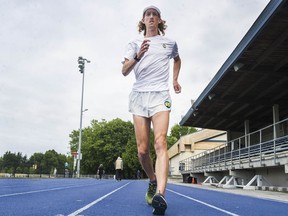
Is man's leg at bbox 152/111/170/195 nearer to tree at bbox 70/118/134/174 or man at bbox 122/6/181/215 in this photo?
man at bbox 122/6/181/215

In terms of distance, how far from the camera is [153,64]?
428cm

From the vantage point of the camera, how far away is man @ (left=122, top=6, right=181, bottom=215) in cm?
399

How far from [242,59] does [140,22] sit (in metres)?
11.1

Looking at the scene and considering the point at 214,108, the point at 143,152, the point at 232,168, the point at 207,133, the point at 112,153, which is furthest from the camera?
the point at 112,153

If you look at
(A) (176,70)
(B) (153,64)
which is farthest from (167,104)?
(A) (176,70)

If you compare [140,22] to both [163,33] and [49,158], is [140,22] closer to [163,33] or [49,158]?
[163,33]

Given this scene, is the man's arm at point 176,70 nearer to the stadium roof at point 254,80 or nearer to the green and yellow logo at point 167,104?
the green and yellow logo at point 167,104

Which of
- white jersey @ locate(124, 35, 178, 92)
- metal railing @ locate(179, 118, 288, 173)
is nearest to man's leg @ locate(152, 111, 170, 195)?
white jersey @ locate(124, 35, 178, 92)

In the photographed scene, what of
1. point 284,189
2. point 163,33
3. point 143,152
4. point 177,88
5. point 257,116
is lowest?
point 284,189

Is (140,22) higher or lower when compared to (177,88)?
higher

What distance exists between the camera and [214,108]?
24594 mm

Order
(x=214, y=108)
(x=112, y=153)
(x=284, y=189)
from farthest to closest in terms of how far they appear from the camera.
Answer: (x=112, y=153), (x=214, y=108), (x=284, y=189)

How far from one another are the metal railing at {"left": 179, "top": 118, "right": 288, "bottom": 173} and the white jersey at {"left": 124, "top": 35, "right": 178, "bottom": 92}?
10805 mm

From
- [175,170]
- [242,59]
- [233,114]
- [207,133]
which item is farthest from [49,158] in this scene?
[242,59]
